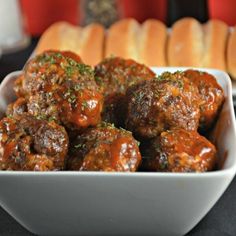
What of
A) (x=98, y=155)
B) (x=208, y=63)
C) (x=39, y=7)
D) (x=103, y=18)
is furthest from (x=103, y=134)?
(x=39, y=7)

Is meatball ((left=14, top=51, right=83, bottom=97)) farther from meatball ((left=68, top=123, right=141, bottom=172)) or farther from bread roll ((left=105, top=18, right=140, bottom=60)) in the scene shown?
bread roll ((left=105, top=18, right=140, bottom=60))

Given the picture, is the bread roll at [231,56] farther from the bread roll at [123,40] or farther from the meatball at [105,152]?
the meatball at [105,152]

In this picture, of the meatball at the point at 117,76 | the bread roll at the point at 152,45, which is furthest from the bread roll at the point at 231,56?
the meatball at the point at 117,76

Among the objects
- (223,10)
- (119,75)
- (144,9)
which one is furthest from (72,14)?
(119,75)

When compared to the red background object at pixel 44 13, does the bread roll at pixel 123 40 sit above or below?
above

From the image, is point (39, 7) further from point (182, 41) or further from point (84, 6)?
point (182, 41)

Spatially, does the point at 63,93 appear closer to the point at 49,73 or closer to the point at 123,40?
the point at 49,73
